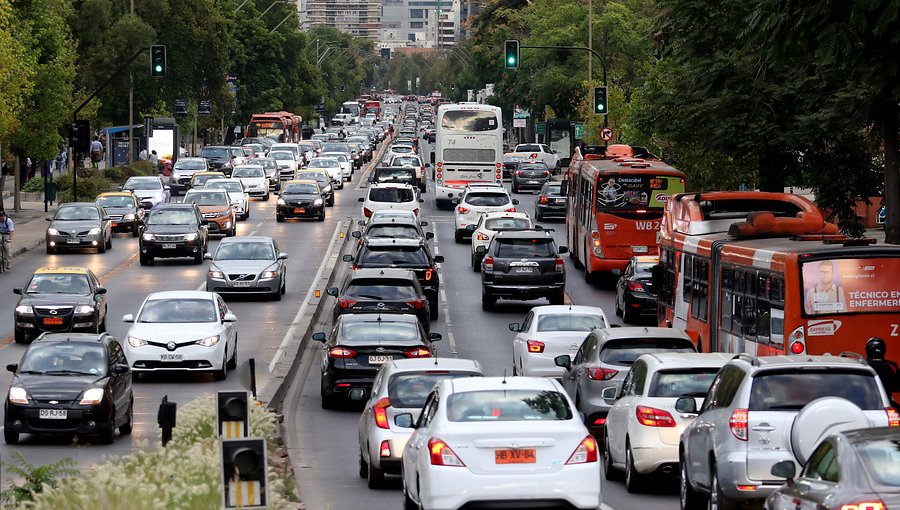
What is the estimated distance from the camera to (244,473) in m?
11.9

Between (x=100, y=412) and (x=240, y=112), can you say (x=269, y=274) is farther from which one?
(x=240, y=112)

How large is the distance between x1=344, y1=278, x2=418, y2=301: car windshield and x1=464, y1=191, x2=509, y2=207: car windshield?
74.3 ft

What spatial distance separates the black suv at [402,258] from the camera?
3762 centimetres

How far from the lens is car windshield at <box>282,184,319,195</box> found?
64625 millimetres

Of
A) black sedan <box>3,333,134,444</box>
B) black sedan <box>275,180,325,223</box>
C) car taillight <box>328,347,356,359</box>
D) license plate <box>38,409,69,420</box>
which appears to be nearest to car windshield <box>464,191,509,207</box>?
black sedan <box>275,180,325,223</box>

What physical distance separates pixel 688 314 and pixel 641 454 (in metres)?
9.36

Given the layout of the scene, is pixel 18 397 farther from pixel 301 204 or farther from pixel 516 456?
pixel 301 204

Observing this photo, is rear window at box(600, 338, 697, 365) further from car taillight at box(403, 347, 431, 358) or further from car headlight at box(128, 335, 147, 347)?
car headlight at box(128, 335, 147, 347)

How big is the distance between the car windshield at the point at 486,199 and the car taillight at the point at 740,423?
40.1 m

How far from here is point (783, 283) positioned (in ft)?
67.1

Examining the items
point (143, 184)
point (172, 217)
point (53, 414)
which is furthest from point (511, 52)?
point (53, 414)

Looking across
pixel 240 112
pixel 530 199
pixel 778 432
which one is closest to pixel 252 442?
pixel 778 432

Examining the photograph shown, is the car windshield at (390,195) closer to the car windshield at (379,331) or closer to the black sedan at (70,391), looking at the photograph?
the car windshield at (379,331)

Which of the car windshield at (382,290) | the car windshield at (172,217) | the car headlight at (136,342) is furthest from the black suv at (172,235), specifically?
the car headlight at (136,342)
